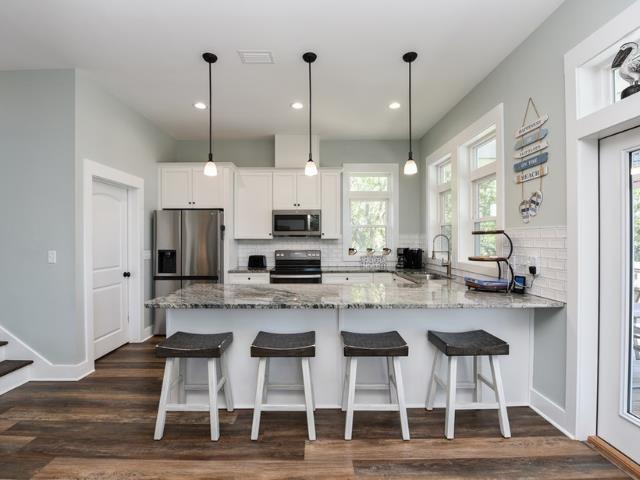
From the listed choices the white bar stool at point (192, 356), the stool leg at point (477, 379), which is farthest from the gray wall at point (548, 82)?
the white bar stool at point (192, 356)

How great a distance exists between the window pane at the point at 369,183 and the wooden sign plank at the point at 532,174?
8.22 feet

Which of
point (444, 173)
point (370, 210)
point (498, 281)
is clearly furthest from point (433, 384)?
point (370, 210)

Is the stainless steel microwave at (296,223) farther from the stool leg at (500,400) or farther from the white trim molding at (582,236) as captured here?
the white trim molding at (582,236)

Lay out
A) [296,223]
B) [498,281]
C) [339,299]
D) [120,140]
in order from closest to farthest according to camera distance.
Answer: [339,299], [498,281], [120,140], [296,223]

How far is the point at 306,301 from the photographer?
2.05m

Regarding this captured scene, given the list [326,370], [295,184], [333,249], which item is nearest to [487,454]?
[326,370]

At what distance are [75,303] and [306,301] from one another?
2256 millimetres

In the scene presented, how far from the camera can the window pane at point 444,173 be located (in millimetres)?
4189

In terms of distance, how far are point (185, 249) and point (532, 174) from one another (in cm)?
372

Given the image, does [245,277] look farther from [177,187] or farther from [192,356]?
[192,356]

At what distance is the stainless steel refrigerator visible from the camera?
405 cm

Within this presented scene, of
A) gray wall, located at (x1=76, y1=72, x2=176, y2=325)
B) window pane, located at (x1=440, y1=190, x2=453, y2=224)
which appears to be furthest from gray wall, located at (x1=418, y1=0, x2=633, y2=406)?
gray wall, located at (x1=76, y1=72, x2=176, y2=325)

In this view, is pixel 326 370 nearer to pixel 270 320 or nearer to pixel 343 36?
pixel 270 320

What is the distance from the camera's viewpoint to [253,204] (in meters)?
4.54
